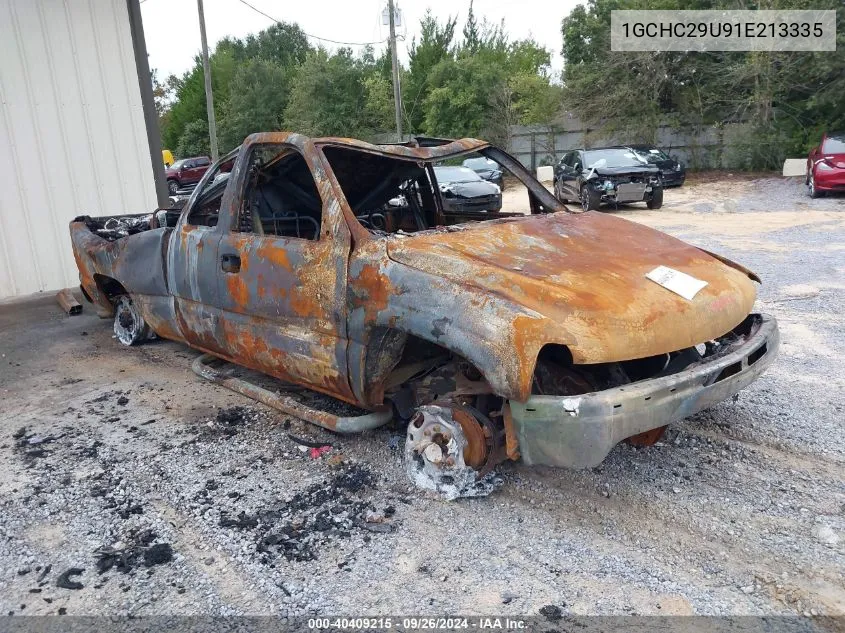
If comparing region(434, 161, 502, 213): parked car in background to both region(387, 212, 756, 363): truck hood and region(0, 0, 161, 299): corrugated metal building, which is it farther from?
region(387, 212, 756, 363): truck hood

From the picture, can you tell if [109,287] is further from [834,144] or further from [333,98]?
[333,98]

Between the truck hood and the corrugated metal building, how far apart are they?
7.15m

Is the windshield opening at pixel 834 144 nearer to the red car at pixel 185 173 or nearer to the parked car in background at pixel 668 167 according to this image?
the parked car in background at pixel 668 167

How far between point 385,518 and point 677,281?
182 cm

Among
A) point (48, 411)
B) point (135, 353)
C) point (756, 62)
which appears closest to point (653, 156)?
point (756, 62)

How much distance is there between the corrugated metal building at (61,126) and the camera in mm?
8453

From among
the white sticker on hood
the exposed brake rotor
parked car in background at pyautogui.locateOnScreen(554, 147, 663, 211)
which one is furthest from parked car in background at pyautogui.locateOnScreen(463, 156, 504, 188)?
the exposed brake rotor

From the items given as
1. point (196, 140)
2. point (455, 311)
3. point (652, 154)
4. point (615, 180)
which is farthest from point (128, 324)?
point (196, 140)

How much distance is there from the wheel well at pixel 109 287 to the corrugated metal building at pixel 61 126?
10.6 ft

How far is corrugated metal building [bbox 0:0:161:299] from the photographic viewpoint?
8.45m

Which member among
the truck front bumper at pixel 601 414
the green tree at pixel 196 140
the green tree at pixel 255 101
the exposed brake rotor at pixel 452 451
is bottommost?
the exposed brake rotor at pixel 452 451

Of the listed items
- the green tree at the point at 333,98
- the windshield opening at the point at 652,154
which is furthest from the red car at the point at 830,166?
the green tree at the point at 333,98

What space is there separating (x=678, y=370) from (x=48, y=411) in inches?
162

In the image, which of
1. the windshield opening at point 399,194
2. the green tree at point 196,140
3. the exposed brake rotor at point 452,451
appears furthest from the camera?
the green tree at point 196,140
